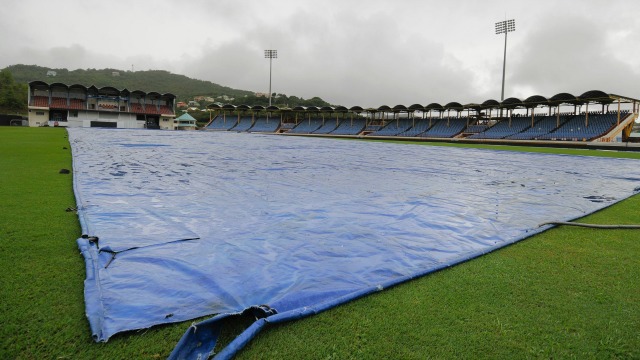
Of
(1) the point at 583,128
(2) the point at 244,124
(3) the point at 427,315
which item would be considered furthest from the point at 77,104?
(1) the point at 583,128

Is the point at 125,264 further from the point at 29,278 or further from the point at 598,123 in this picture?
the point at 598,123

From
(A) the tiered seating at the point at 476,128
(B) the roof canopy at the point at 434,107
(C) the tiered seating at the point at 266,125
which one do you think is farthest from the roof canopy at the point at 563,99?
(C) the tiered seating at the point at 266,125

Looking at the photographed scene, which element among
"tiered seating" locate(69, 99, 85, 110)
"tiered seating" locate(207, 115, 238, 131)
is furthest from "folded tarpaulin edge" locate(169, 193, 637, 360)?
"tiered seating" locate(69, 99, 85, 110)

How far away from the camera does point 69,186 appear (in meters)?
4.91

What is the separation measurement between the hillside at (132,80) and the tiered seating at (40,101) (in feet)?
121

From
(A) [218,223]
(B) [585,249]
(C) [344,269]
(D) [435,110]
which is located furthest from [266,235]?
(D) [435,110]

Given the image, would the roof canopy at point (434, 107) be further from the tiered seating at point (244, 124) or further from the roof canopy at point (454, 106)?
the tiered seating at point (244, 124)

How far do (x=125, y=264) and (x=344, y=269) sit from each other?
1.48 m

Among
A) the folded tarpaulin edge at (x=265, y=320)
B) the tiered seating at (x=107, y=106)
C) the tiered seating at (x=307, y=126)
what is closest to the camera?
Answer: the folded tarpaulin edge at (x=265, y=320)

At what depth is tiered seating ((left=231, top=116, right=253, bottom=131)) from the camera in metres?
51.4

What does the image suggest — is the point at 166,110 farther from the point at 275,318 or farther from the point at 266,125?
the point at 275,318

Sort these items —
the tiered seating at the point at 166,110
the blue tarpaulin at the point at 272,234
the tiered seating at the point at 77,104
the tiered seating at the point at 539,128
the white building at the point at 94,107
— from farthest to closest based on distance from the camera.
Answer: the tiered seating at the point at 166,110
the tiered seating at the point at 77,104
the white building at the point at 94,107
the tiered seating at the point at 539,128
the blue tarpaulin at the point at 272,234

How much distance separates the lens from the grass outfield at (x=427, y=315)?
5.03 ft

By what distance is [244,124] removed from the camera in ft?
172
